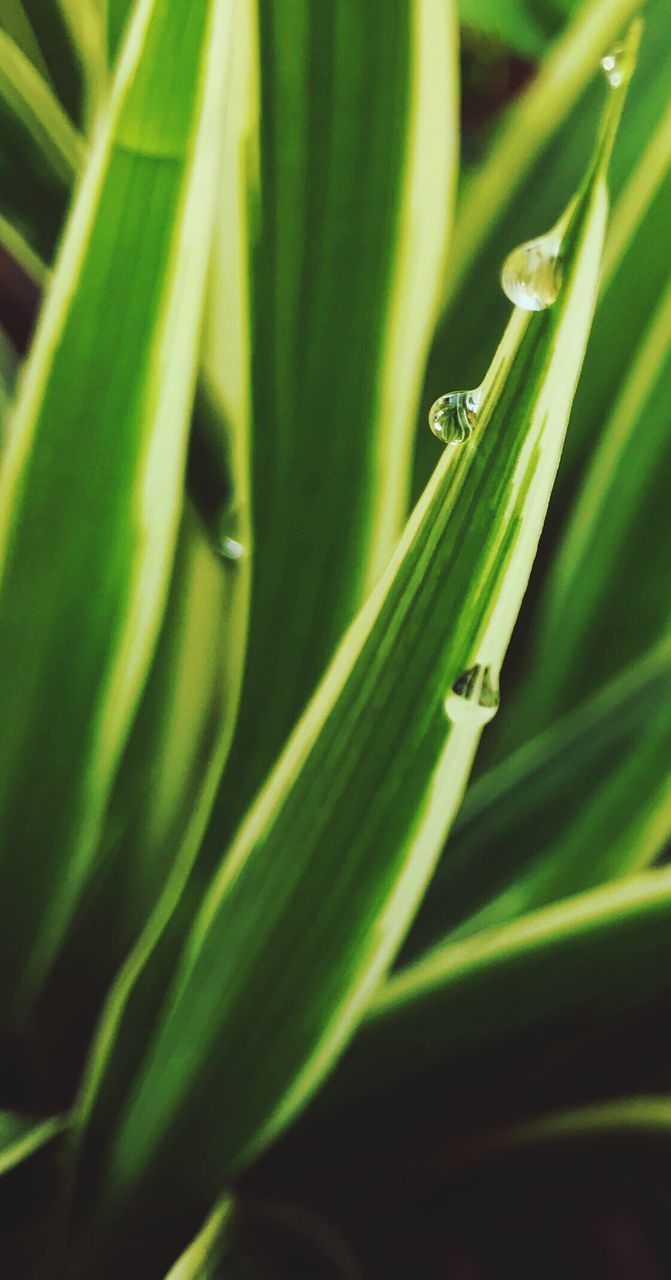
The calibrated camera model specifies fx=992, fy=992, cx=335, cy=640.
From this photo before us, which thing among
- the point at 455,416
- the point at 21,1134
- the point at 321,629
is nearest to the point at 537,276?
the point at 455,416

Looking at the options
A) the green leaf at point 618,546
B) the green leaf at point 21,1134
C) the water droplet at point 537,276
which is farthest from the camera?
the green leaf at point 618,546

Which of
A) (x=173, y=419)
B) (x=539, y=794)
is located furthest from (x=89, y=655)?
(x=539, y=794)

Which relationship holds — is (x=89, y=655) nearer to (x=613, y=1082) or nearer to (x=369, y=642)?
(x=369, y=642)

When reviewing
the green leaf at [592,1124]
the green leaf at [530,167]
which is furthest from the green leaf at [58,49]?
the green leaf at [592,1124]

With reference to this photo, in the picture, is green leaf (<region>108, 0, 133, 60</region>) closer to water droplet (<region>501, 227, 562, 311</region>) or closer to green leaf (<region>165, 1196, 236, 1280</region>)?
water droplet (<region>501, 227, 562, 311</region>)

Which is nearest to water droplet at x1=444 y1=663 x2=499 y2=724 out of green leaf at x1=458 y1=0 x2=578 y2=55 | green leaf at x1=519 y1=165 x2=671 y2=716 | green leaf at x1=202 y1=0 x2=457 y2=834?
green leaf at x1=202 y1=0 x2=457 y2=834

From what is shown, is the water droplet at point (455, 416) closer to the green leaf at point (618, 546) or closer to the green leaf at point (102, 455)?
the green leaf at point (102, 455)
